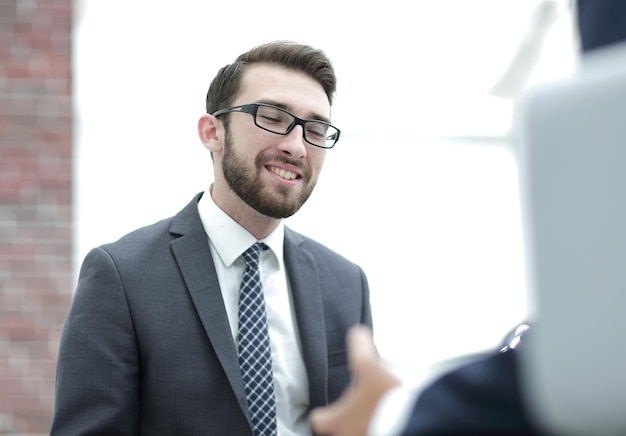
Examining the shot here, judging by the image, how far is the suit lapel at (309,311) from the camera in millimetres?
2016

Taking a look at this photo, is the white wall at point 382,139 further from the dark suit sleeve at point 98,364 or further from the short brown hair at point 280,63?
the dark suit sleeve at point 98,364

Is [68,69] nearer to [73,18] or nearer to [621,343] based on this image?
[73,18]

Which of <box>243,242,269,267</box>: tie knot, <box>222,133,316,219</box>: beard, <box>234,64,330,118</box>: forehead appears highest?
<box>234,64,330,118</box>: forehead

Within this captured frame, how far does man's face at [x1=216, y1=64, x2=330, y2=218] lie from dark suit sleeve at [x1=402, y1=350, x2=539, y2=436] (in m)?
1.42

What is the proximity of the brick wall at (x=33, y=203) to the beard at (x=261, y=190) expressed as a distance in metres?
0.89

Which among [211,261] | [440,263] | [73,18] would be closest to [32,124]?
[73,18]

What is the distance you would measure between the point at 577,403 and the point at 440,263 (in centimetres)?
344

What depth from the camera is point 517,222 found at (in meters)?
4.14

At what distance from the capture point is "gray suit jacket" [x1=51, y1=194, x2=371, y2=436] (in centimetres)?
184

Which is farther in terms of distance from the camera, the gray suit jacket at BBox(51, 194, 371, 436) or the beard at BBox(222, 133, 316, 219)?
the beard at BBox(222, 133, 316, 219)

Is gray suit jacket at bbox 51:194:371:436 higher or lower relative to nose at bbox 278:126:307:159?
lower

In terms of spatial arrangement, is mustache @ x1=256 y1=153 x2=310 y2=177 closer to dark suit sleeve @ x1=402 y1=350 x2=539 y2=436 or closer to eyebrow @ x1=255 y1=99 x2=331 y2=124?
eyebrow @ x1=255 y1=99 x2=331 y2=124

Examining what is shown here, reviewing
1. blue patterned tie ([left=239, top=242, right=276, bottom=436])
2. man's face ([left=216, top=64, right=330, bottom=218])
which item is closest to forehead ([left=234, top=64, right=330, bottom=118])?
man's face ([left=216, top=64, right=330, bottom=218])

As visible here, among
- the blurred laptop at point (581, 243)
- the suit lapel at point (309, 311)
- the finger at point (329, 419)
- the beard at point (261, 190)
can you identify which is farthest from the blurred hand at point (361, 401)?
the beard at point (261, 190)
